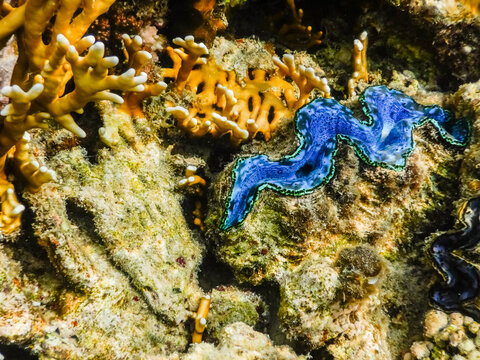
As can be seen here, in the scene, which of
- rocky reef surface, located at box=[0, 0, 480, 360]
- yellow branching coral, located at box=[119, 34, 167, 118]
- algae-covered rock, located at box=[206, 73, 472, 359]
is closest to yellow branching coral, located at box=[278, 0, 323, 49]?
rocky reef surface, located at box=[0, 0, 480, 360]

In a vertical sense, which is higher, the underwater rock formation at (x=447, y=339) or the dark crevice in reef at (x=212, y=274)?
the underwater rock formation at (x=447, y=339)

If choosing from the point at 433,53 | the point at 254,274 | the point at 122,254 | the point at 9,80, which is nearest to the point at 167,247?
the point at 122,254

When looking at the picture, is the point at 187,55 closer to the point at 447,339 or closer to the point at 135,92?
the point at 135,92

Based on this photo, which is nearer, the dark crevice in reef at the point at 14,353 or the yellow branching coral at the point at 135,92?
the dark crevice in reef at the point at 14,353

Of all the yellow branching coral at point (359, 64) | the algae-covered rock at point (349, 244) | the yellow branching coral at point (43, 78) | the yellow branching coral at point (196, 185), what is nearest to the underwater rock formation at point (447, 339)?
the algae-covered rock at point (349, 244)

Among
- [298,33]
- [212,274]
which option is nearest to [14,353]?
[212,274]

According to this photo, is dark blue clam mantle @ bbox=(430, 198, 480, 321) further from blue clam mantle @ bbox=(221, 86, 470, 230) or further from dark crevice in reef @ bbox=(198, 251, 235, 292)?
dark crevice in reef @ bbox=(198, 251, 235, 292)

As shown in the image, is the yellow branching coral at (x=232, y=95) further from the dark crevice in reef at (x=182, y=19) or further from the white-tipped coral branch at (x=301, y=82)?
the dark crevice in reef at (x=182, y=19)
